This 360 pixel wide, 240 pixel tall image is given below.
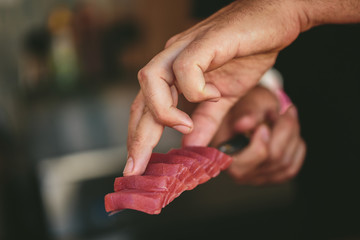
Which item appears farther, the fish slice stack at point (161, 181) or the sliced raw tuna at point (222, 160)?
the sliced raw tuna at point (222, 160)

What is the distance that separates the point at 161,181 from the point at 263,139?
77 cm

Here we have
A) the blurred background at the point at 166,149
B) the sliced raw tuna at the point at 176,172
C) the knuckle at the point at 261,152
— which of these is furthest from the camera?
the blurred background at the point at 166,149

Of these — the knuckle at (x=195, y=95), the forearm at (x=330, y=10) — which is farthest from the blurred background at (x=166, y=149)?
the knuckle at (x=195, y=95)

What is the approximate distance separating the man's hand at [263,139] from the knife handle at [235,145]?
0.14 feet

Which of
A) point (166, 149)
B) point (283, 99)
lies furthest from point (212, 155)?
point (166, 149)

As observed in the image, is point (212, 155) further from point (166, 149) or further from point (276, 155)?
point (166, 149)

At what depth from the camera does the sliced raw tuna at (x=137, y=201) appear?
33.9 inches

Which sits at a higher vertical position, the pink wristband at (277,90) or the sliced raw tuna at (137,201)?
the sliced raw tuna at (137,201)

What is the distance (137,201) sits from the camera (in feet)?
2.87

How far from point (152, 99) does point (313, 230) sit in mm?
1617

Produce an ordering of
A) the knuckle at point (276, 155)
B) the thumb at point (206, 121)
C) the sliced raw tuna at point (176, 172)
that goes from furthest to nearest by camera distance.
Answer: the knuckle at point (276, 155), the thumb at point (206, 121), the sliced raw tuna at point (176, 172)

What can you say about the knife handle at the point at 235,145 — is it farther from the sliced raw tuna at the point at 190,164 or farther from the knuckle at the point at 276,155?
the sliced raw tuna at the point at 190,164

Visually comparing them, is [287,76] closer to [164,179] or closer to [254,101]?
[254,101]

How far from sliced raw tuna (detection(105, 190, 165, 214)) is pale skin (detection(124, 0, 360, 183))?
0.06 metres
